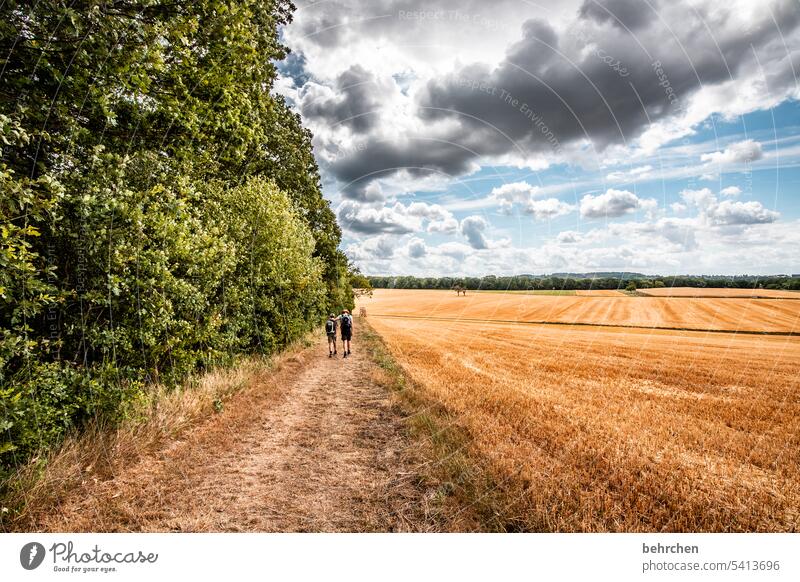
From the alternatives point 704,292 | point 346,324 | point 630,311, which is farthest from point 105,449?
point 704,292

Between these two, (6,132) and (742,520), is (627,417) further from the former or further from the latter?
(6,132)

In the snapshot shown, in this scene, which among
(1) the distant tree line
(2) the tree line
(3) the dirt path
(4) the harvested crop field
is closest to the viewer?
(3) the dirt path

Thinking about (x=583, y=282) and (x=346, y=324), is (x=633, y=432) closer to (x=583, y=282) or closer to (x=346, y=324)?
(x=346, y=324)

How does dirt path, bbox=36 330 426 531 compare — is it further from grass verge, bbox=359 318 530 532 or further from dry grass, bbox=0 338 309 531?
grass verge, bbox=359 318 530 532

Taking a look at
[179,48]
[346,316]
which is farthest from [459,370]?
[179,48]

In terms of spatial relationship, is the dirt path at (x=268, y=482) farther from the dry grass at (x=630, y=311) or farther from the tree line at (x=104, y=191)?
the dry grass at (x=630, y=311)

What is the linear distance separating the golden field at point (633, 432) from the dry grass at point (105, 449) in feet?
19.2

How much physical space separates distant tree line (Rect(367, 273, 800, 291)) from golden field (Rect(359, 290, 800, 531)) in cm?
387

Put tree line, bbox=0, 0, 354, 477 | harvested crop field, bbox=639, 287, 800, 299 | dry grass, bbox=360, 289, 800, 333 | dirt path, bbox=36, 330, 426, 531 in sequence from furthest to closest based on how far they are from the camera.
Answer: harvested crop field, bbox=639, 287, 800, 299, dry grass, bbox=360, 289, 800, 333, tree line, bbox=0, 0, 354, 477, dirt path, bbox=36, 330, 426, 531

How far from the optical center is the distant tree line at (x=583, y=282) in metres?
19.8

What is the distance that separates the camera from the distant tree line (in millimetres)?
19753

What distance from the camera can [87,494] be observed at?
509 centimetres

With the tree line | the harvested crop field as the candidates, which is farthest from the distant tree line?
the tree line

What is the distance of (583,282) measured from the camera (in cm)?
6406
